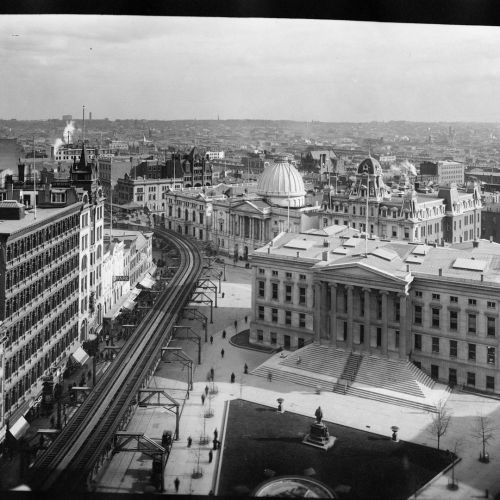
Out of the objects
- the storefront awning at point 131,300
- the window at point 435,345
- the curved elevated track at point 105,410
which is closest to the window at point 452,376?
the window at point 435,345

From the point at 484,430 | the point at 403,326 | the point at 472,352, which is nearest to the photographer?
the point at 484,430

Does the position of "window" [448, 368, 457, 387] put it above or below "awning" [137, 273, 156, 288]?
below

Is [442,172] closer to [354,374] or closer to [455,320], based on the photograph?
[455,320]

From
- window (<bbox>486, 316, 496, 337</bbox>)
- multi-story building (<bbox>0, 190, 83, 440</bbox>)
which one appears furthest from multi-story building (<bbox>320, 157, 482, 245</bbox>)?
multi-story building (<bbox>0, 190, 83, 440</bbox>)

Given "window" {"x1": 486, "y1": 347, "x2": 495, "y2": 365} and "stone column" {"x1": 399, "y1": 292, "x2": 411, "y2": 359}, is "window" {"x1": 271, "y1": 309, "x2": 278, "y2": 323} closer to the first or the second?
"stone column" {"x1": 399, "y1": 292, "x2": 411, "y2": 359}

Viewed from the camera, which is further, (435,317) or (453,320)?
(435,317)

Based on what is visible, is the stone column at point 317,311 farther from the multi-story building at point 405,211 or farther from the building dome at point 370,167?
the multi-story building at point 405,211

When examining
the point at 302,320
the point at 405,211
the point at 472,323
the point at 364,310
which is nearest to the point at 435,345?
the point at 472,323

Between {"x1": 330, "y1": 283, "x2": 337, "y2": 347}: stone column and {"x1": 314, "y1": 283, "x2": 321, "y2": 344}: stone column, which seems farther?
{"x1": 314, "y1": 283, "x2": 321, "y2": 344}: stone column
